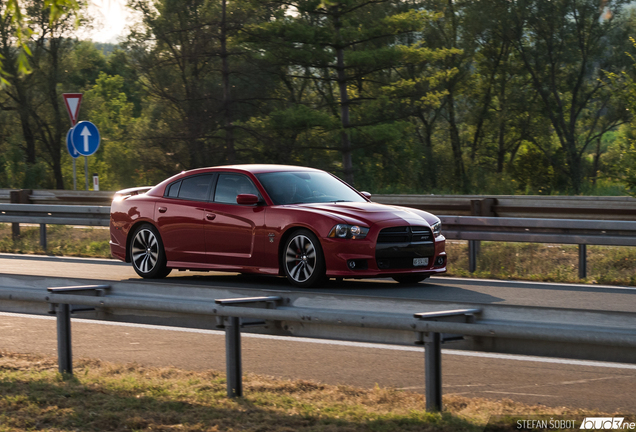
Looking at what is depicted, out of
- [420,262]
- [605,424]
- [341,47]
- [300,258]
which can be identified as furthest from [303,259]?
[341,47]

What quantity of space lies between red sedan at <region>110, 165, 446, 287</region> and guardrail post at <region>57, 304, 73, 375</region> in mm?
4051

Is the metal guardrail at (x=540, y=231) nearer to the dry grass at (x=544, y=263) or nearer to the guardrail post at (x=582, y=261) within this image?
the guardrail post at (x=582, y=261)

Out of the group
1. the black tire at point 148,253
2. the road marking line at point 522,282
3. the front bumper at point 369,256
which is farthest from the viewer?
the black tire at point 148,253

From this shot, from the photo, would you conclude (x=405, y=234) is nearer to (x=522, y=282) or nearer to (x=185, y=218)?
(x=522, y=282)

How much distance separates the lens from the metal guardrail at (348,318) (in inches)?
170

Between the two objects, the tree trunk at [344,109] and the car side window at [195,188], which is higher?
the tree trunk at [344,109]

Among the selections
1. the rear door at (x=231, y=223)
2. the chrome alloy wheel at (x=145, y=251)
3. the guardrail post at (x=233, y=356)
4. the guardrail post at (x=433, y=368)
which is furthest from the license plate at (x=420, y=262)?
the guardrail post at (x=433, y=368)

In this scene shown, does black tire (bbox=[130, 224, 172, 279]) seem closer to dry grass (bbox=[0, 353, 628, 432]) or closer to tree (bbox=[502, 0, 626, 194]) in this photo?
dry grass (bbox=[0, 353, 628, 432])

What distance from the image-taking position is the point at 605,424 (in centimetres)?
444

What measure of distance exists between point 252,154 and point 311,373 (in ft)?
79.1

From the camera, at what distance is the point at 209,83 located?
34.4m

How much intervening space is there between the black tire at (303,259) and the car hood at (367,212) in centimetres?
38

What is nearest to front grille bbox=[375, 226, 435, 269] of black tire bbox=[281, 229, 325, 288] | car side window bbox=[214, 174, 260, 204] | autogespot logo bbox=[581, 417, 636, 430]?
black tire bbox=[281, 229, 325, 288]

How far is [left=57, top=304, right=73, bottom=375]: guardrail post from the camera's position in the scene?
614cm
